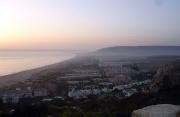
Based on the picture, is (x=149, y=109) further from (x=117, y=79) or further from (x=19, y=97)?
(x=117, y=79)

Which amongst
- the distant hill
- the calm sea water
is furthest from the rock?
the distant hill

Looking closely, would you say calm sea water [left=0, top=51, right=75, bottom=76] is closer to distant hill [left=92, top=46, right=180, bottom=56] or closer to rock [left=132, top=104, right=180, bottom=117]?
distant hill [left=92, top=46, right=180, bottom=56]

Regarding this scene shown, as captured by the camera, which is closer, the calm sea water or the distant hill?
the calm sea water

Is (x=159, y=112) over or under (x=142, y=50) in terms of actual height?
over

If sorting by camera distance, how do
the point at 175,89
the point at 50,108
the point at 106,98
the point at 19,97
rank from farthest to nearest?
the point at 19,97 < the point at 106,98 < the point at 175,89 < the point at 50,108

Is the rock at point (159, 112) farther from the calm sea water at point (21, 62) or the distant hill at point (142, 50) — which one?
the distant hill at point (142, 50)

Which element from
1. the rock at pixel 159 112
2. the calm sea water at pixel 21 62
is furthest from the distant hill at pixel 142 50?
the rock at pixel 159 112

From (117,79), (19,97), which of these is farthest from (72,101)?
(117,79)

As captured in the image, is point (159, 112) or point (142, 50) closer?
point (159, 112)

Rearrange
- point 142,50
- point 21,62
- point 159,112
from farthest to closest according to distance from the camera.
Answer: point 142,50 < point 21,62 < point 159,112

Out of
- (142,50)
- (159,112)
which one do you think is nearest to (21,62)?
(142,50)

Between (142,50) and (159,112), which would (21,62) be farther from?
(159,112)
